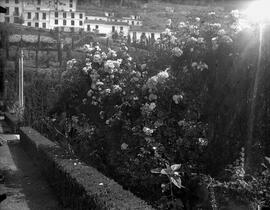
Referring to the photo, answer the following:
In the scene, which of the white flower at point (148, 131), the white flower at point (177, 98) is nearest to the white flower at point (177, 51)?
the white flower at point (177, 98)

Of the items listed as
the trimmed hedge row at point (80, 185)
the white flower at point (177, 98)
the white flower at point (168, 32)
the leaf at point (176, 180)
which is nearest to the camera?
the trimmed hedge row at point (80, 185)

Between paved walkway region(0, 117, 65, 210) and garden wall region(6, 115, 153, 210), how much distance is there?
0.19 meters

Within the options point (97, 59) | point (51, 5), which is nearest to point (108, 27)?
point (51, 5)

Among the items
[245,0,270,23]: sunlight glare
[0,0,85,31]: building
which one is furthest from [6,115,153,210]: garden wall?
[0,0,85,31]: building

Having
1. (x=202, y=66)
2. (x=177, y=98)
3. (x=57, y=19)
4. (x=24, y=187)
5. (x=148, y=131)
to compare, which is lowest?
(x=24, y=187)

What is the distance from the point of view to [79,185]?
5.71 meters

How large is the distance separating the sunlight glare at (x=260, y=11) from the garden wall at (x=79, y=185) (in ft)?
10.2

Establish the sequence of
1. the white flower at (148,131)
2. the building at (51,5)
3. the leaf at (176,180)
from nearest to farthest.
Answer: the leaf at (176,180), the white flower at (148,131), the building at (51,5)

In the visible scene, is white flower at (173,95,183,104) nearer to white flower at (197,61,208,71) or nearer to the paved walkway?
white flower at (197,61,208,71)

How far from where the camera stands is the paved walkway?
6.91 meters

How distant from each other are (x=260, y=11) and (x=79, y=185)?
11.8 feet

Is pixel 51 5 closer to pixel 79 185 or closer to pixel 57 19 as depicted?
pixel 57 19

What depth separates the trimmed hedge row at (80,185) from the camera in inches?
185

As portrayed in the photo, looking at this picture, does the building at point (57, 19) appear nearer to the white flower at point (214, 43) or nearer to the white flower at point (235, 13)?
the white flower at point (235, 13)
